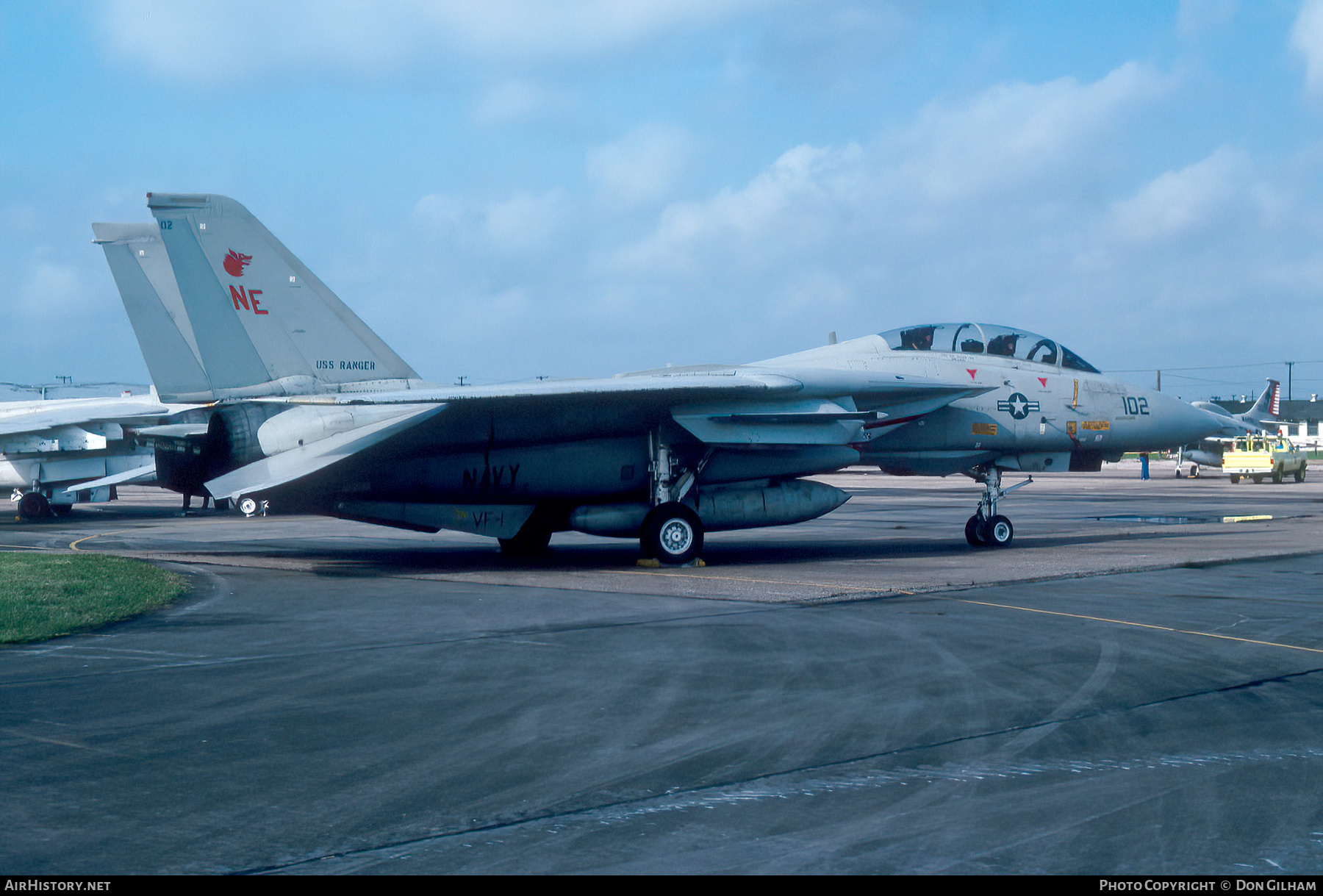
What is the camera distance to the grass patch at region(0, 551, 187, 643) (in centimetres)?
911

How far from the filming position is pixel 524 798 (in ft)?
14.6

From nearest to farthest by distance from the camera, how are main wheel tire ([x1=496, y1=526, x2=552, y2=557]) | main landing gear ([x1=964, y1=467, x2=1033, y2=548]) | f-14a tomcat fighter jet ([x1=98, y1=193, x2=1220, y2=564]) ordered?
f-14a tomcat fighter jet ([x1=98, y1=193, x2=1220, y2=564]) → main wheel tire ([x1=496, y1=526, x2=552, y2=557]) → main landing gear ([x1=964, y1=467, x2=1033, y2=548])

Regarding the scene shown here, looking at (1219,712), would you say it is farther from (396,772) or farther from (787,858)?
(396,772)

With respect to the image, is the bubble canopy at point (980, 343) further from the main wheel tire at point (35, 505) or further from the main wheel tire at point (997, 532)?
the main wheel tire at point (35, 505)

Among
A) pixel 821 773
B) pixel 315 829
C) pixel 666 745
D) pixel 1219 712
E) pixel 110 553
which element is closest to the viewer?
pixel 315 829

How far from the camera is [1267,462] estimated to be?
45375mm

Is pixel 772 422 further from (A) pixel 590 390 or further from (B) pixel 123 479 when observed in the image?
(B) pixel 123 479

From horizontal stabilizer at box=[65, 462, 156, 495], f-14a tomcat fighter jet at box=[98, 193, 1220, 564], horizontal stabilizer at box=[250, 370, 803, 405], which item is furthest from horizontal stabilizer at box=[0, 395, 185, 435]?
horizontal stabilizer at box=[250, 370, 803, 405]

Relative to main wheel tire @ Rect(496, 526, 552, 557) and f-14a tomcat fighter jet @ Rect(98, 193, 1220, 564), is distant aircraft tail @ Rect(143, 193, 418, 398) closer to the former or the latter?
f-14a tomcat fighter jet @ Rect(98, 193, 1220, 564)

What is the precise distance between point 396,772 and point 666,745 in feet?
4.31

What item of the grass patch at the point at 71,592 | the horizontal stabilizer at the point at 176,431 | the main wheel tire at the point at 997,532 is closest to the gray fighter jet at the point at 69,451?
the horizontal stabilizer at the point at 176,431

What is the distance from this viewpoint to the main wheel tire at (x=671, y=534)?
14.5m

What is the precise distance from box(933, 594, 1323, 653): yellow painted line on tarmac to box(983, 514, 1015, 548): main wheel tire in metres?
6.38
